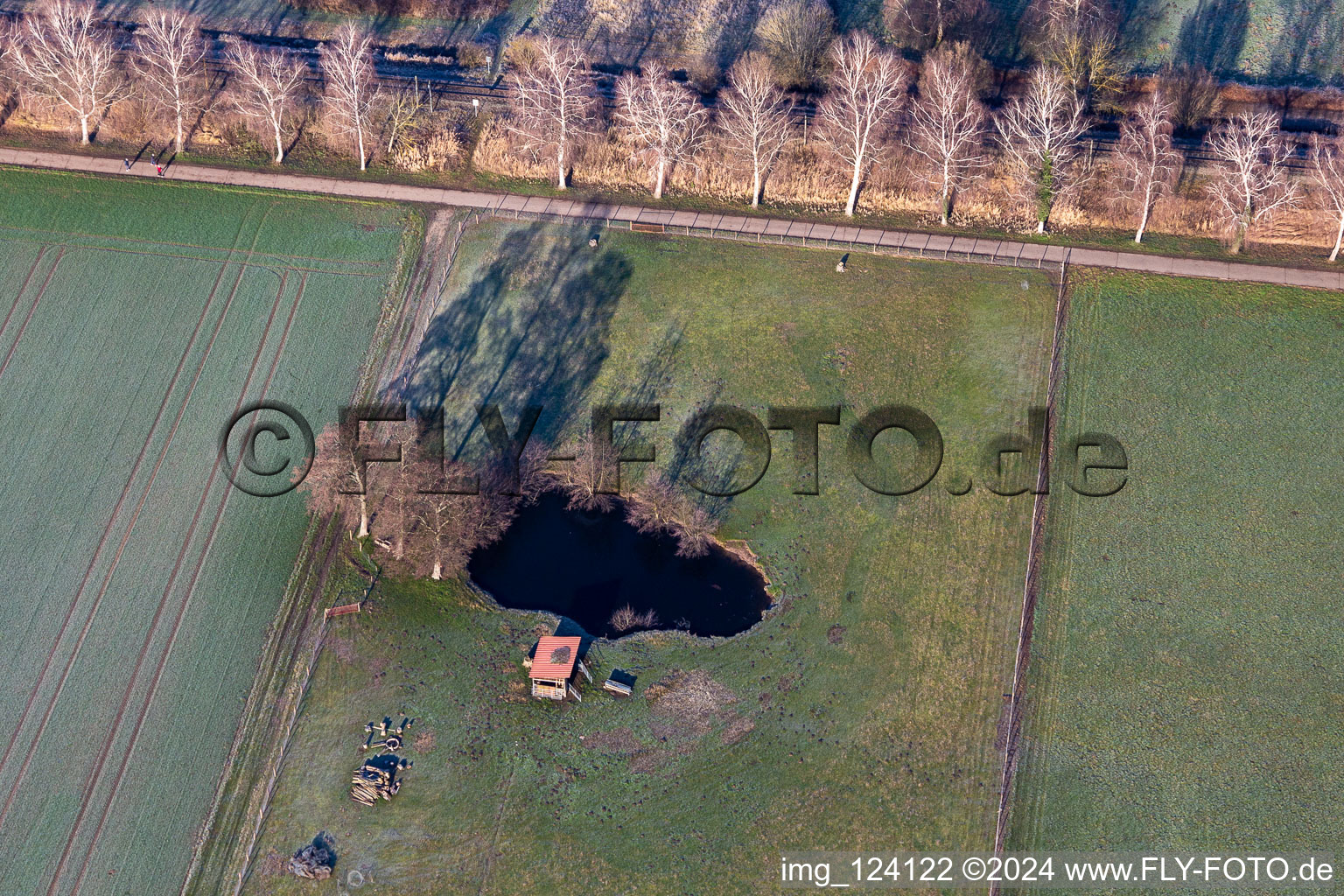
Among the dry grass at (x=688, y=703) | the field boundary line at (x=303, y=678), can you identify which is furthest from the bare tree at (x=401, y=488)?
the dry grass at (x=688, y=703)

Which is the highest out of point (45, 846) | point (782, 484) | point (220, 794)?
point (782, 484)

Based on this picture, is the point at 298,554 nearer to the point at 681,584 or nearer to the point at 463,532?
the point at 463,532

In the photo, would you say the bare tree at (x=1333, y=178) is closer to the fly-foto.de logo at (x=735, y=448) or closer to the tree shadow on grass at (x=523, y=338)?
the fly-foto.de logo at (x=735, y=448)

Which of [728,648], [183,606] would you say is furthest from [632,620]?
[183,606]

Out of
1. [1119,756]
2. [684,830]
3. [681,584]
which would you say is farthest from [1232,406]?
[684,830]

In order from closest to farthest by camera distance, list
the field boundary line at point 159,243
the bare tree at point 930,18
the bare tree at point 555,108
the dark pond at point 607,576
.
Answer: the dark pond at point 607,576 → the field boundary line at point 159,243 → the bare tree at point 555,108 → the bare tree at point 930,18
